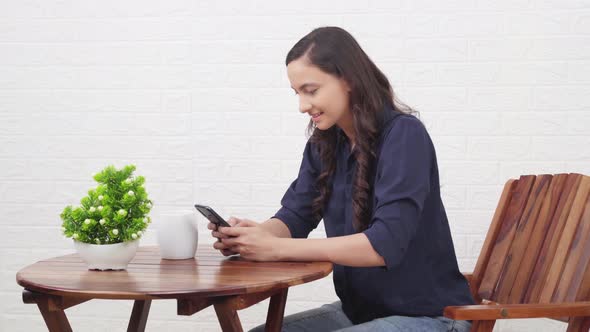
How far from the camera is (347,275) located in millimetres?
2121

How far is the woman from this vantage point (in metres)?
1.92

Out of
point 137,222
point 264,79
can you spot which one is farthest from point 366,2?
point 137,222

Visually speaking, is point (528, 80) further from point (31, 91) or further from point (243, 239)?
point (31, 91)

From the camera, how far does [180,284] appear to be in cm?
167

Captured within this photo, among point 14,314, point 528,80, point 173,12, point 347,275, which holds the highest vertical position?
point 173,12

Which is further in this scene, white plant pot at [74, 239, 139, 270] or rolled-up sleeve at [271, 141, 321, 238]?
rolled-up sleeve at [271, 141, 321, 238]

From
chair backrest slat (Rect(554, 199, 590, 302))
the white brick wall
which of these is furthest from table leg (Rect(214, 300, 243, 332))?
the white brick wall

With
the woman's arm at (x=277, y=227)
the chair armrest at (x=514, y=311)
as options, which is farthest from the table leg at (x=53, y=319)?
the chair armrest at (x=514, y=311)

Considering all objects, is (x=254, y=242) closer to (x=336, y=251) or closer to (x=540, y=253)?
(x=336, y=251)

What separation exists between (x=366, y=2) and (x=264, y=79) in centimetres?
51

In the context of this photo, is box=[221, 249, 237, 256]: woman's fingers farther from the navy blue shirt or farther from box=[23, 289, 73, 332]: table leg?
box=[23, 289, 73, 332]: table leg

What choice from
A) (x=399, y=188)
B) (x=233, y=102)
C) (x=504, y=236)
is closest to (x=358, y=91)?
(x=399, y=188)

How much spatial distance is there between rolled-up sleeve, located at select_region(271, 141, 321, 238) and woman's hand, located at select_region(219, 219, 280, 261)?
1.10 ft

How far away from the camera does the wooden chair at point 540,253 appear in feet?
6.42
